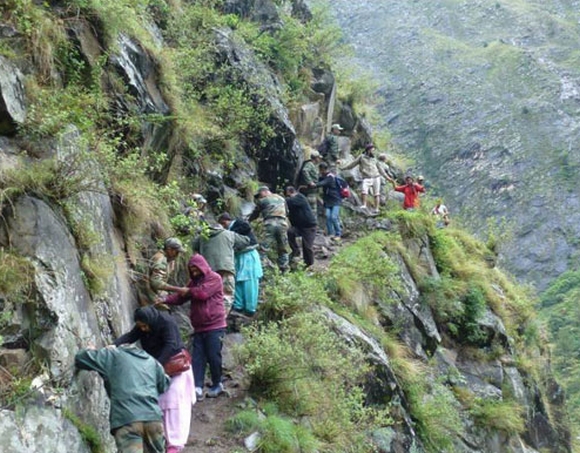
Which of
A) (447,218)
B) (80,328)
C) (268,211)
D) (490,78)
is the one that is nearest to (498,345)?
(447,218)

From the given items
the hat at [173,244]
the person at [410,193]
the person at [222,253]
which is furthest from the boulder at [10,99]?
the person at [410,193]

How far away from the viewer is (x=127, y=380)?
612cm

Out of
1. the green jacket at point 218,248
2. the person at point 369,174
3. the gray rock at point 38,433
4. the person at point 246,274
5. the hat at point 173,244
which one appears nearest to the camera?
the gray rock at point 38,433

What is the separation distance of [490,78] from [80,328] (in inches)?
2745

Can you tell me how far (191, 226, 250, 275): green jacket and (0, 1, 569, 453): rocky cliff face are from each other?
568mm

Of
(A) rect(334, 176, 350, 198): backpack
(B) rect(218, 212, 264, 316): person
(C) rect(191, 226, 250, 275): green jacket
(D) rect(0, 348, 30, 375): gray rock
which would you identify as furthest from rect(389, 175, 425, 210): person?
(D) rect(0, 348, 30, 375): gray rock

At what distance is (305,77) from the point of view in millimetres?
20422

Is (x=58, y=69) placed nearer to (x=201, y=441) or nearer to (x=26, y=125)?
(x=26, y=125)

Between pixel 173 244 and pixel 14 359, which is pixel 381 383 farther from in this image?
pixel 14 359

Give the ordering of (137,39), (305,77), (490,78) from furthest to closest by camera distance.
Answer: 1. (490,78)
2. (305,77)
3. (137,39)

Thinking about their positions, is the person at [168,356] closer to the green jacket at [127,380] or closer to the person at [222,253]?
the green jacket at [127,380]

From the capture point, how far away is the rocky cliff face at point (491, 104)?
2299 inches

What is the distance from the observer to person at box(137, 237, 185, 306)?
8.75 m

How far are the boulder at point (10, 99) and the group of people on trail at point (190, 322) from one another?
2.18 metres
